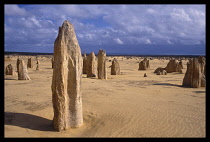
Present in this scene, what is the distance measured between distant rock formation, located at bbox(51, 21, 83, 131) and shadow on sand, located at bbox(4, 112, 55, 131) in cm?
49

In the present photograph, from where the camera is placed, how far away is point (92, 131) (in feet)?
19.2

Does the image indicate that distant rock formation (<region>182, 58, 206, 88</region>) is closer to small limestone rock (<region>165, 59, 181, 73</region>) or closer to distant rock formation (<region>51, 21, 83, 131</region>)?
distant rock formation (<region>51, 21, 83, 131</region>)

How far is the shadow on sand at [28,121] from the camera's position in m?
6.00

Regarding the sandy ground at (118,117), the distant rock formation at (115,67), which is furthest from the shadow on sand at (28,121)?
the distant rock formation at (115,67)

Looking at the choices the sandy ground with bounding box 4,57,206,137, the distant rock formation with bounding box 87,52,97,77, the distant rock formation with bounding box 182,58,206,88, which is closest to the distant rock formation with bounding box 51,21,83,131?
the sandy ground with bounding box 4,57,206,137

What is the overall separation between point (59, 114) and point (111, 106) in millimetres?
2779

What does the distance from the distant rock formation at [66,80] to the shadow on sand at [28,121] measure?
49 cm

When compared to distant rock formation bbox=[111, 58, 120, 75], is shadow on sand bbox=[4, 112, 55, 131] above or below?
below

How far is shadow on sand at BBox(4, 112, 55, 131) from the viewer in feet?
19.7

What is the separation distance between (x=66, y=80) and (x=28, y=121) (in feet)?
6.91

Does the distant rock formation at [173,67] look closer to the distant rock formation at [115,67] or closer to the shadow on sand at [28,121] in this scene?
the distant rock formation at [115,67]
